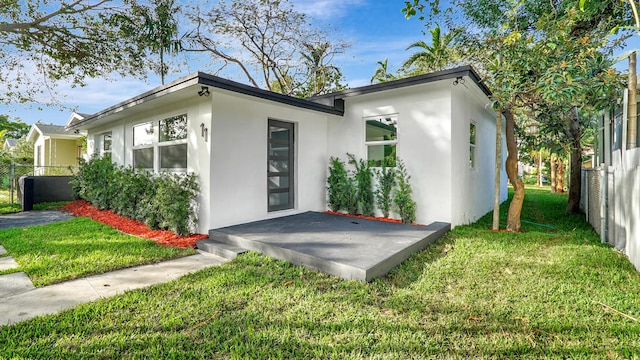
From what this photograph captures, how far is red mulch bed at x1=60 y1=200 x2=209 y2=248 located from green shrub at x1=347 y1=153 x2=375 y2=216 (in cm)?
339

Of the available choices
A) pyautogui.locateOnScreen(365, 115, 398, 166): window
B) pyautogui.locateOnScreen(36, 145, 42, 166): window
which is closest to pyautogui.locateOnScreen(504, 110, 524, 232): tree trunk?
pyautogui.locateOnScreen(365, 115, 398, 166): window

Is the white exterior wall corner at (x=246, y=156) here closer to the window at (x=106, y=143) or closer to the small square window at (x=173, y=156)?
the small square window at (x=173, y=156)

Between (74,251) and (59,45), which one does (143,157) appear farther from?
(59,45)

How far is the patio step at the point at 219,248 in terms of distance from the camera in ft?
14.6

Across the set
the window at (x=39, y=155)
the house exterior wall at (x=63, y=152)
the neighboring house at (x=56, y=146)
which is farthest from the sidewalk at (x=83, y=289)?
the window at (x=39, y=155)

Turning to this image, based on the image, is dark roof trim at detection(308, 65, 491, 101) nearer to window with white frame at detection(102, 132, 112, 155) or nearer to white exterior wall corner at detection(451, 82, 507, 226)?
white exterior wall corner at detection(451, 82, 507, 226)

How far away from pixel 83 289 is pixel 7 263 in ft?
6.24

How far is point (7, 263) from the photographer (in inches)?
164

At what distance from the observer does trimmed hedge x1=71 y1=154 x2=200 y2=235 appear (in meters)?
5.46

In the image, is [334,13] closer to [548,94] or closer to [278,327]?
[548,94]

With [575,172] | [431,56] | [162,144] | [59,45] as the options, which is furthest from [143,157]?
[431,56]

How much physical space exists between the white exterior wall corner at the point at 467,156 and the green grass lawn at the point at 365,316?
8.23ft

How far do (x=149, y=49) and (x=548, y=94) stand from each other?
1194 cm

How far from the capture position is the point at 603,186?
5.38 meters
